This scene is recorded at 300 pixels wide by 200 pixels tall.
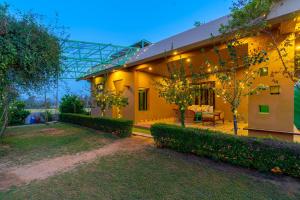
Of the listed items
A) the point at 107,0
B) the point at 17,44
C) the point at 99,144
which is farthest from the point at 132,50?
the point at 107,0

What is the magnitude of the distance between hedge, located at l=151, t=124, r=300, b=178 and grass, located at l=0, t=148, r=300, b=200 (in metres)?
0.35

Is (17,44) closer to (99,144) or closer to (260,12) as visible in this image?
(99,144)

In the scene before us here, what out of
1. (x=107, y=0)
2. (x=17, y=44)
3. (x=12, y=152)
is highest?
(x=107, y=0)

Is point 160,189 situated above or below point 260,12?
below

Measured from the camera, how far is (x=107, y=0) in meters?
48.7

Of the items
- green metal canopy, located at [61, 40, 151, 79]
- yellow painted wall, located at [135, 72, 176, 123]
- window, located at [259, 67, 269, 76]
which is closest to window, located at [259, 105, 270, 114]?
window, located at [259, 67, 269, 76]

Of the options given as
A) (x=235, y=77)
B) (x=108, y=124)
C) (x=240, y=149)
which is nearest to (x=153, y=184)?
(x=240, y=149)

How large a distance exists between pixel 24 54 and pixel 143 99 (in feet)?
30.3

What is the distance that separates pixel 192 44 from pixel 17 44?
233 inches

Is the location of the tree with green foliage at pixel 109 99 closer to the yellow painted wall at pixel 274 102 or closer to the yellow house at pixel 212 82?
the yellow house at pixel 212 82

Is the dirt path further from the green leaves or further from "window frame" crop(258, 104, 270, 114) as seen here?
"window frame" crop(258, 104, 270, 114)

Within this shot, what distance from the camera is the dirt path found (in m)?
4.06

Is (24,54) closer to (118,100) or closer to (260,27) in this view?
(260,27)

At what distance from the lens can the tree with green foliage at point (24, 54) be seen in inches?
135
